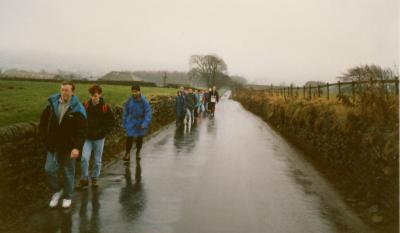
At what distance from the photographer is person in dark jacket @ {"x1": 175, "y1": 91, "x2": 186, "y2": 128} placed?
65.6 feet

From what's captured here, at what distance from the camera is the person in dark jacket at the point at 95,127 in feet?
25.1

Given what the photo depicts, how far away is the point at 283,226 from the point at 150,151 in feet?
23.3

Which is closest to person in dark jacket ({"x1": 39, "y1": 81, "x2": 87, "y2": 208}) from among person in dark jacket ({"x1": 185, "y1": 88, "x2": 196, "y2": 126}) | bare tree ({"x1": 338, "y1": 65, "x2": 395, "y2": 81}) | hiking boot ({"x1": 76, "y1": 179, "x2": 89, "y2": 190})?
hiking boot ({"x1": 76, "y1": 179, "x2": 89, "y2": 190})

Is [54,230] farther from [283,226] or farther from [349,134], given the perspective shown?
[349,134]

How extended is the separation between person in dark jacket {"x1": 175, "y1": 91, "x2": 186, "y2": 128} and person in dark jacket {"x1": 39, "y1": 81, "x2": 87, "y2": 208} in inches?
533

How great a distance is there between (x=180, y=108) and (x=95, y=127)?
12.9m

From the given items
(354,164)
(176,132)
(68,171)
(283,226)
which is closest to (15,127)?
(68,171)

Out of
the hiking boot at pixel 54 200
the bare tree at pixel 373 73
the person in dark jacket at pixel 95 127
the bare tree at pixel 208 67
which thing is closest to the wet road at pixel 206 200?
the hiking boot at pixel 54 200

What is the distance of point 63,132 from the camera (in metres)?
6.15

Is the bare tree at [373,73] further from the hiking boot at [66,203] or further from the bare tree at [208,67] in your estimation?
the bare tree at [208,67]

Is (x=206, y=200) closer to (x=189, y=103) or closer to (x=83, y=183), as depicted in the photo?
(x=83, y=183)

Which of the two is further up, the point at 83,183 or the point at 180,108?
the point at 180,108

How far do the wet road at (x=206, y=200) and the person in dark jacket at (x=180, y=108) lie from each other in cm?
852

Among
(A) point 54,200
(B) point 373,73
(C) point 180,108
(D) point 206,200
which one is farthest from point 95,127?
(C) point 180,108
